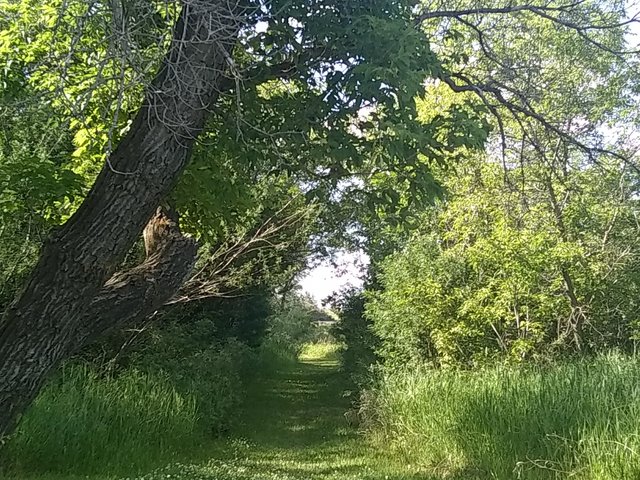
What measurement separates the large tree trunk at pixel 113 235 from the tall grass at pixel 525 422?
4.29 meters

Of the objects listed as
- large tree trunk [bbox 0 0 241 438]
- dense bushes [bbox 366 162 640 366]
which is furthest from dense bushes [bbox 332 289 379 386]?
large tree trunk [bbox 0 0 241 438]

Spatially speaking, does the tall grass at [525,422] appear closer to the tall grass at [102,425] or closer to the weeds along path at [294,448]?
the weeds along path at [294,448]

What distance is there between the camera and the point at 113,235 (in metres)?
3.49

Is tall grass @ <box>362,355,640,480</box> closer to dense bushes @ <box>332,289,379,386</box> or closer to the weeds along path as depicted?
the weeds along path

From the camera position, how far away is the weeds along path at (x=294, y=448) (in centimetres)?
729

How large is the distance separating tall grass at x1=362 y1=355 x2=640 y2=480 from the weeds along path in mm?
608

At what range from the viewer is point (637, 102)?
11367mm

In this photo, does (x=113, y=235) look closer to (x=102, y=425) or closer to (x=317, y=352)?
(x=102, y=425)

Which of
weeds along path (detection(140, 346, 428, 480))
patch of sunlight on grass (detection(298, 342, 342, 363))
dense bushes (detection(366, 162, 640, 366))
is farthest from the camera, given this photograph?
patch of sunlight on grass (detection(298, 342, 342, 363))

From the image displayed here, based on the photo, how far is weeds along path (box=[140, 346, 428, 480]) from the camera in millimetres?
7293

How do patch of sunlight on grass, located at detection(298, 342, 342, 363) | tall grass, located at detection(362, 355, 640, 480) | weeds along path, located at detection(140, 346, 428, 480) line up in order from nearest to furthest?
tall grass, located at detection(362, 355, 640, 480) → weeds along path, located at detection(140, 346, 428, 480) → patch of sunlight on grass, located at detection(298, 342, 342, 363)

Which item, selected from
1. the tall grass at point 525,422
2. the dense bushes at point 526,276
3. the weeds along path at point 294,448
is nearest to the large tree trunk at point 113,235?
the weeds along path at point 294,448

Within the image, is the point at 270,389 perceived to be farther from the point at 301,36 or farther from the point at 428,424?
the point at 301,36

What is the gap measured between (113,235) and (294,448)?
7.31 meters
